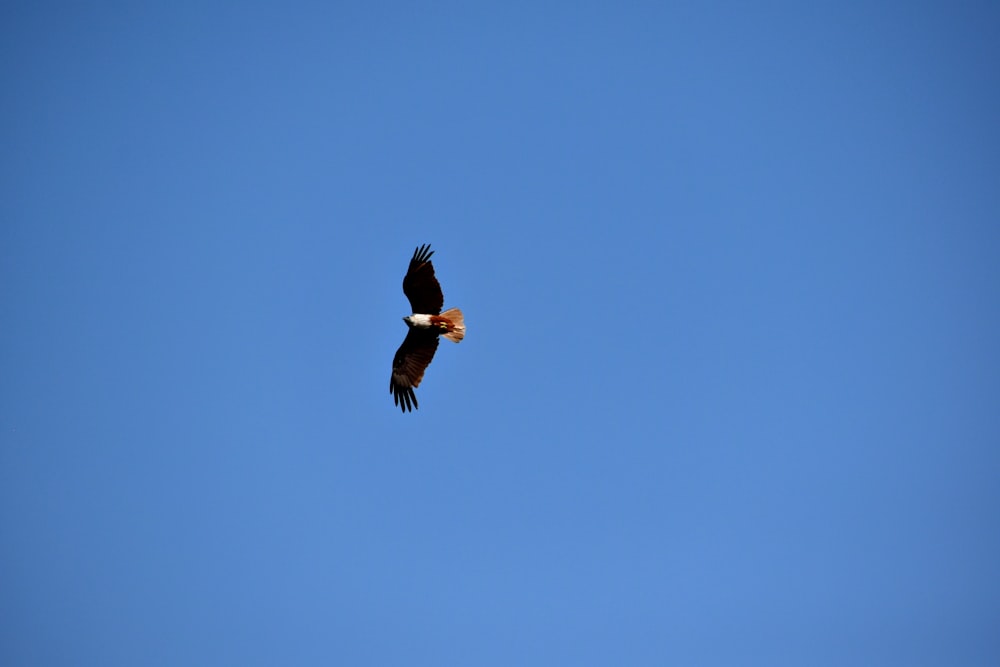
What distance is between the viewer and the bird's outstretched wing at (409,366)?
911 inches

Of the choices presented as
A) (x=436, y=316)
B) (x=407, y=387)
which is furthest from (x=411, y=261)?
(x=407, y=387)

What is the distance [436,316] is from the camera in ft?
74.0

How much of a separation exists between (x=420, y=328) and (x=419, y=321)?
24 cm

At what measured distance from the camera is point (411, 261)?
→ 2238 centimetres

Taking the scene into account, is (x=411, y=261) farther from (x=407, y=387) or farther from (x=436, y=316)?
(x=407, y=387)

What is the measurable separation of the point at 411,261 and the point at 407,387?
10.7 feet

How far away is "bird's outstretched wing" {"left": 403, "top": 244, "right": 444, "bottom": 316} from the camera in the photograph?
22250mm

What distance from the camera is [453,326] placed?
2262 cm

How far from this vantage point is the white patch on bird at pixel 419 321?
884 inches

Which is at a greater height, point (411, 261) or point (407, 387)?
point (411, 261)

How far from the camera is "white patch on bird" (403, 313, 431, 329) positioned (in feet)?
73.7

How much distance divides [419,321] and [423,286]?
84 cm

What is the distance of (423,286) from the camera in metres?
22.4

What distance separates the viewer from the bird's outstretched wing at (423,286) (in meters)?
22.2
